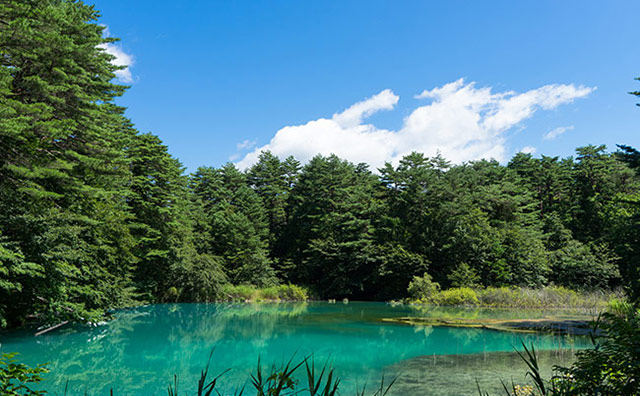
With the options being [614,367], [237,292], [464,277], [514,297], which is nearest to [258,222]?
[237,292]

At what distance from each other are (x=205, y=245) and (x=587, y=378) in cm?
3075

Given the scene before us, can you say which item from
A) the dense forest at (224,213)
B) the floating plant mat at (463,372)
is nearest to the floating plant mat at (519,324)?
the dense forest at (224,213)

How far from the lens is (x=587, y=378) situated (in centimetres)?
289

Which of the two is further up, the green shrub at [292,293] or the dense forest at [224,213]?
the dense forest at [224,213]

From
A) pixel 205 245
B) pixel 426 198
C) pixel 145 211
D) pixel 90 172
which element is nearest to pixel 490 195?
pixel 426 198

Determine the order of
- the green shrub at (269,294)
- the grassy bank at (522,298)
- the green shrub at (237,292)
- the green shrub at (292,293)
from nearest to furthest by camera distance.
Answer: the grassy bank at (522,298) < the green shrub at (237,292) < the green shrub at (269,294) < the green shrub at (292,293)

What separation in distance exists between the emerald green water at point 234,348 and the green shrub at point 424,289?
996 centimetres

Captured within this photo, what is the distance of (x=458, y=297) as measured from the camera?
82.6 ft

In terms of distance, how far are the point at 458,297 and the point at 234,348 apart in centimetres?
1739

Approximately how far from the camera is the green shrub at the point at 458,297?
24859mm

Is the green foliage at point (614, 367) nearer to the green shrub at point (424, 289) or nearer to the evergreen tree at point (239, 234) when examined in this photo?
the green shrub at point (424, 289)

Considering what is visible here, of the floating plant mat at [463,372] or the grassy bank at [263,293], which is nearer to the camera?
the floating plant mat at [463,372]

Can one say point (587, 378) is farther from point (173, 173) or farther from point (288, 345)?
point (173, 173)

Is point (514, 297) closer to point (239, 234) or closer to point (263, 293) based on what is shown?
point (263, 293)
